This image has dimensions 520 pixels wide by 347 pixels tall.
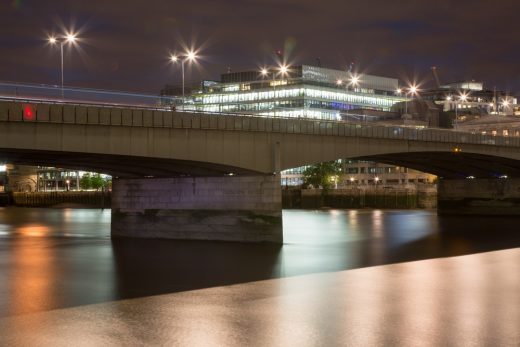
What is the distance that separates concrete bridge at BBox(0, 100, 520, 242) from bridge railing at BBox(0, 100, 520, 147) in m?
0.05

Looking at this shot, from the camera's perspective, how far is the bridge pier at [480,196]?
83062 millimetres

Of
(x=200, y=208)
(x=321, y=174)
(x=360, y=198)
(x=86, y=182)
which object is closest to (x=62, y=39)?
(x=200, y=208)

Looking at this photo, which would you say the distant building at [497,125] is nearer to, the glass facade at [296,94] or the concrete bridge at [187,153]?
the glass facade at [296,94]

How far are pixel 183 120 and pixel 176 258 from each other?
8.43 m

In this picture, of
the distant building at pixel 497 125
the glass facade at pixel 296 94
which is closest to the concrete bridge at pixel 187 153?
the distant building at pixel 497 125

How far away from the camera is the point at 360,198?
116250 mm

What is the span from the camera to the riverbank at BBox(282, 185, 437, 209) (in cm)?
11175

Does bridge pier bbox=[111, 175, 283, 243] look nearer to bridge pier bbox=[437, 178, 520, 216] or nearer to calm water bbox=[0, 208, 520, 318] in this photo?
calm water bbox=[0, 208, 520, 318]

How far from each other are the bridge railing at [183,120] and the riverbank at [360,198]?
1939 inches

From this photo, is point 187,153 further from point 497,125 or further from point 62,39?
point 497,125

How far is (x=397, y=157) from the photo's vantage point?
2650 inches

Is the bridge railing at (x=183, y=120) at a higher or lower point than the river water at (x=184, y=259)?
higher

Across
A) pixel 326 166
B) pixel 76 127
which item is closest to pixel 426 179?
pixel 326 166

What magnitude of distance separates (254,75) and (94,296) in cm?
14979
